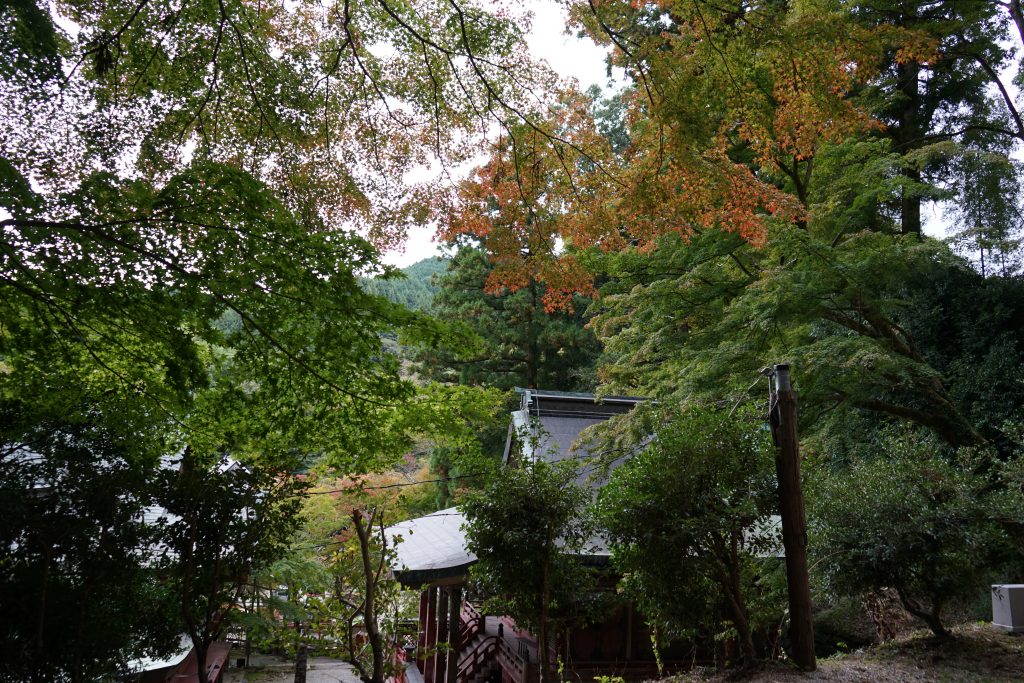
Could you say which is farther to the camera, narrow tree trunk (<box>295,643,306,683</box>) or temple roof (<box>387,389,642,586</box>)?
temple roof (<box>387,389,642,586</box>)

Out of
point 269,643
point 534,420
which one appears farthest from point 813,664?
point 269,643

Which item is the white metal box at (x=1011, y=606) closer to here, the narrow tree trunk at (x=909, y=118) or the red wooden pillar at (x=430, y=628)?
the narrow tree trunk at (x=909, y=118)

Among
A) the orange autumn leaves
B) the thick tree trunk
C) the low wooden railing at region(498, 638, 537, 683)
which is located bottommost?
the low wooden railing at region(498, 638, 537, 683)

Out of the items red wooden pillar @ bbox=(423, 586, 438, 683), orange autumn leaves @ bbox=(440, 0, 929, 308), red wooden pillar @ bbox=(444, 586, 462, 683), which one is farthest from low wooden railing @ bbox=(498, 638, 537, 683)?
orange autumn leaves @ bbox=(440, 0, 929, 308)

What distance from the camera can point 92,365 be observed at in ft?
14.4

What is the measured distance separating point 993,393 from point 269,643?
941 cm

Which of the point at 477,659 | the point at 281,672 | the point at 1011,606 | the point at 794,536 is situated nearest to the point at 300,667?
the point at 477,659

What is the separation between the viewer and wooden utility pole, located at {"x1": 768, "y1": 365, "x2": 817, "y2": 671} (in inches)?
206

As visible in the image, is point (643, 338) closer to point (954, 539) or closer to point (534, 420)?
point (534, 420)

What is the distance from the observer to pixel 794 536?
524 cm

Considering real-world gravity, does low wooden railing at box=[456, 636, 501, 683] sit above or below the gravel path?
above

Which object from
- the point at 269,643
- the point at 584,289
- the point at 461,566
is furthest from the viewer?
the point at 461,566

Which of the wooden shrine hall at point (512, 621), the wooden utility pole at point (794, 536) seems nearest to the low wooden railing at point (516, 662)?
the wooden shrine hall at point (512, 621)

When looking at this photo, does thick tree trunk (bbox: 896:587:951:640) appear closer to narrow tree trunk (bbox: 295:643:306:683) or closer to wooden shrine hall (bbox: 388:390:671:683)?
wooden shrine hall (bbox: 388:390:671:683)
